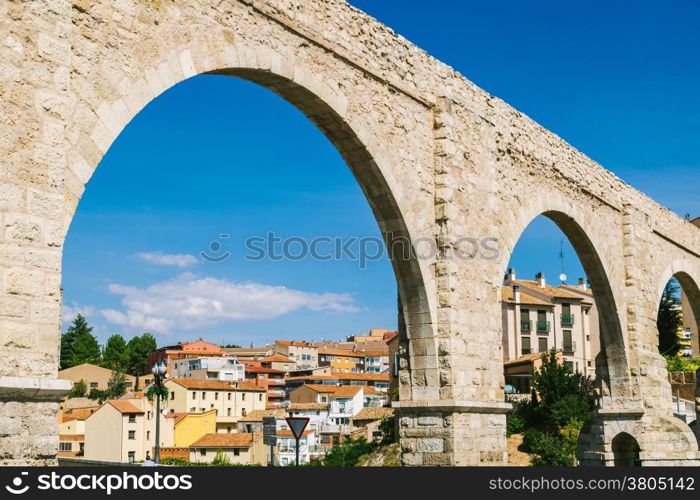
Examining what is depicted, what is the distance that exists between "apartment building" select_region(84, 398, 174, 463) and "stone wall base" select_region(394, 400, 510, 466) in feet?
93.3

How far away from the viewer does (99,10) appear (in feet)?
20.4

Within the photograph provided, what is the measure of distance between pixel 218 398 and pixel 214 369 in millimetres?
9321

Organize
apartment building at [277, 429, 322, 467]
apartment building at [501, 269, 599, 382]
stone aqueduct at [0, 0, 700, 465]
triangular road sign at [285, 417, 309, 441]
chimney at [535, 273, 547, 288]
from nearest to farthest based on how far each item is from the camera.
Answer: stone aqueduct at [0, 0, 700, 465]
triangular road sign at [285, 417, 309, 441]
apartment building at [277, 429, 322, 467]
apartment building at [501, 269, 599, 382]
chimney at [535, 273, 547, 288]

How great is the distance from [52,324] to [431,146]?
5552 millimetres

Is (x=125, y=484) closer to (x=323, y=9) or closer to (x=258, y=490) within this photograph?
(x=258, y=490)

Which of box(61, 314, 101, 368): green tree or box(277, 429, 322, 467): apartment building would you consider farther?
box(61, 314, 101, 368): green tree

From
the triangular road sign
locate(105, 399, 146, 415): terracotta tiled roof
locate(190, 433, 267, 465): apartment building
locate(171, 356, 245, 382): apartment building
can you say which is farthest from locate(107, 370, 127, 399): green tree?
the triangular road sign

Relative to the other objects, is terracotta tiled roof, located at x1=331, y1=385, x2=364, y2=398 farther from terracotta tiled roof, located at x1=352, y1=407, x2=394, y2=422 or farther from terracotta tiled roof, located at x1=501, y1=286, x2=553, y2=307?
terracotta tiled roof, located at x1=501, y1=286, x2=553, y2=307

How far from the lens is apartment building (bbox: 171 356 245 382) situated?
2275 inches

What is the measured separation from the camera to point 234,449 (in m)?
38.2

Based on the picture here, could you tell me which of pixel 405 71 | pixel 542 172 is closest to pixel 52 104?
pixel 405 71

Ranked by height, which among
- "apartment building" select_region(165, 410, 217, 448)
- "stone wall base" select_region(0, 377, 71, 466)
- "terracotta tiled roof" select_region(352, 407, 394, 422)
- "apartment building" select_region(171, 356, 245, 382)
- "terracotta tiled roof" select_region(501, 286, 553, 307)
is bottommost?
"apartment building" select_region(165, 410, 217, 448)

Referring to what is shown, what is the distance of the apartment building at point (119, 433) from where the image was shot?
120 ft

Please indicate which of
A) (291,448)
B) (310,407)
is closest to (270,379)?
(310,407)
